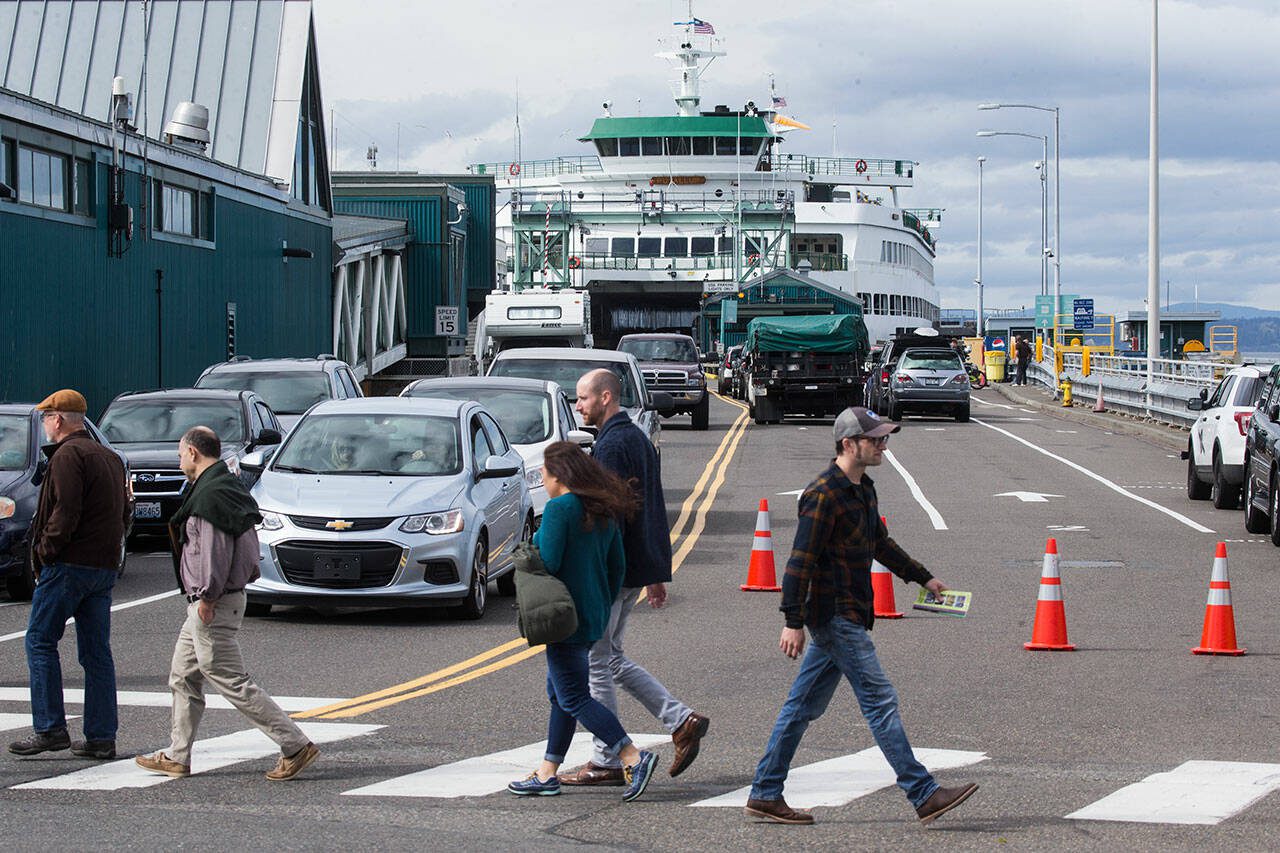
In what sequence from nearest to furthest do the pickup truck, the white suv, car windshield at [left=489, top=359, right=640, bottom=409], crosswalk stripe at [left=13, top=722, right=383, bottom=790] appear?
crosswalk stripe at [left=13, top=722, right=383, bottom=790], the white suv, car windshield at [left=489, top=359, right=640, bottom=409], the pickup truck

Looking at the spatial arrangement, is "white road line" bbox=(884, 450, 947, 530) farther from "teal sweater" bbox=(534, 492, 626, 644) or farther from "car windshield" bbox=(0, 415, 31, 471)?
"teal sweater" bbox=(534, 492, 626, 644)

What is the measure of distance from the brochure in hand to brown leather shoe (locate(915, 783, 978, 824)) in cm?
92

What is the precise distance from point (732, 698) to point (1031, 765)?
2115 millimetres

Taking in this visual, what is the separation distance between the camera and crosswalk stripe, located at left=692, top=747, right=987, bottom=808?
23.9ft

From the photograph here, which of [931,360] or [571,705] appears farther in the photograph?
[931,360]

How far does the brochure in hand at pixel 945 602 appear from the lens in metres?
7.46

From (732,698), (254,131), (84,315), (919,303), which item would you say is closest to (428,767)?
(732,698)

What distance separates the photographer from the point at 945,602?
7.52 metres

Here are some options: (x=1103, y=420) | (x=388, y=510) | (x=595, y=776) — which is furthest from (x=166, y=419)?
(x=1103, y=420)

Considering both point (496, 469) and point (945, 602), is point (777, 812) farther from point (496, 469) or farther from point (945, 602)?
point (496, 469)

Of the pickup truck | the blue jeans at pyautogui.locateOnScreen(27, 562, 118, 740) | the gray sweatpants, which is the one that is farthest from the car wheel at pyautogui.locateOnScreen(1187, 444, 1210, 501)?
the blue jeans at pyautogui.locateOnScreen(27, 562, 118, 740)

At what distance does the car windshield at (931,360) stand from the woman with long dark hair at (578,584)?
34139 millimetres

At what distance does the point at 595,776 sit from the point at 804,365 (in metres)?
32.6

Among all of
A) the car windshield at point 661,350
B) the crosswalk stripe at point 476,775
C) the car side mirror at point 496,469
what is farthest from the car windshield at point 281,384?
the car windshield at point 661,350
